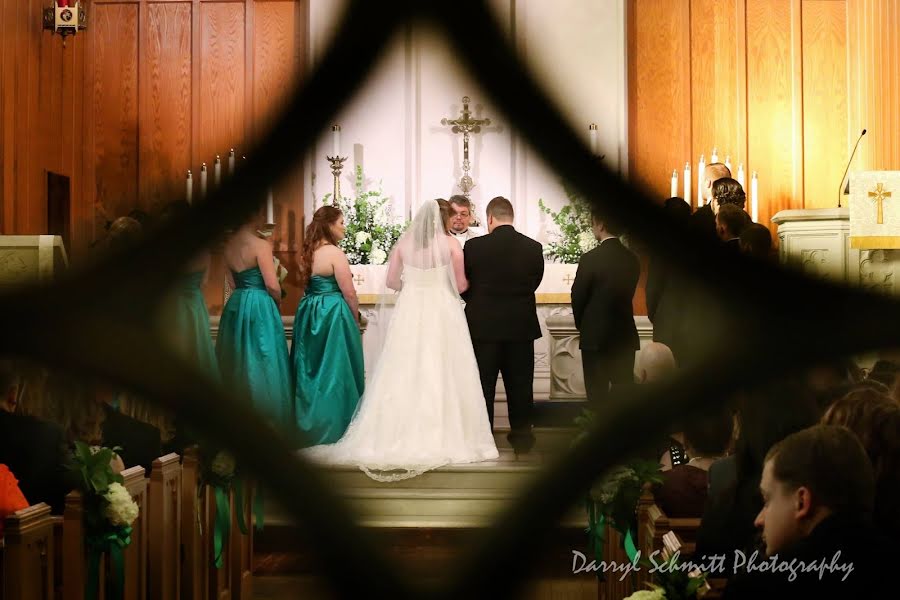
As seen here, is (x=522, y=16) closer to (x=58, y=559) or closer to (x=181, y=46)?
(x=181, y=46)

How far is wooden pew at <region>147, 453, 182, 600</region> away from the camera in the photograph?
2735 mm

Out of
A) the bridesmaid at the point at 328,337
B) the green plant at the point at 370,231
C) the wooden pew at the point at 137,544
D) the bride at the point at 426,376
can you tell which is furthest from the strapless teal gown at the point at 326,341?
the wooden pew at the point at 137,544

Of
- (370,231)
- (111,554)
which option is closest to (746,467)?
(111,554)

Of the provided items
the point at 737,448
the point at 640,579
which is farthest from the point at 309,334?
the point at 737,448

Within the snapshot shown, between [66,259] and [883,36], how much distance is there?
307cm

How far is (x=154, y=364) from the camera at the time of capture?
0.27m

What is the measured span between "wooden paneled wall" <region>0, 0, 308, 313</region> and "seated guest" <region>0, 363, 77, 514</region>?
1.02m

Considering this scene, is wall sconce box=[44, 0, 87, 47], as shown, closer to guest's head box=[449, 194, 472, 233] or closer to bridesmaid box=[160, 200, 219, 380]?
bridesmaid box=[160, 200, 219, 380]

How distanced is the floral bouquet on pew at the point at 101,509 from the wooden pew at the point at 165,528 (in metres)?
0.29

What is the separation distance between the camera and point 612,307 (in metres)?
0.42

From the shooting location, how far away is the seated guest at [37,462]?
1679 millimetres

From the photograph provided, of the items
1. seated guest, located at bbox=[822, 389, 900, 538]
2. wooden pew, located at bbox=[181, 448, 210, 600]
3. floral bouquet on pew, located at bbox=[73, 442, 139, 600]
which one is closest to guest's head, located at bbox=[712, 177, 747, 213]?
seated guest, located at bbox=[822, 389, 900, 538]

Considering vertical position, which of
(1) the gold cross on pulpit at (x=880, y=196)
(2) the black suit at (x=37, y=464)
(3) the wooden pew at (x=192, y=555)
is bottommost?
(3) the wooden pew at (x=192, y=555)

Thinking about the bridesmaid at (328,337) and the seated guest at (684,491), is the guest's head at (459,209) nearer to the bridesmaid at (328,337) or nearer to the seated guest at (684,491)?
the bridesmaid at (328,337)
